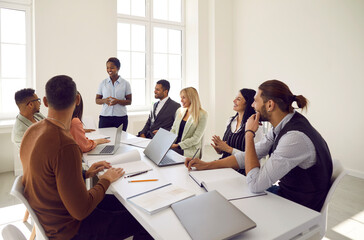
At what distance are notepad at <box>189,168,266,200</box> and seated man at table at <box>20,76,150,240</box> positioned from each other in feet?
1.74

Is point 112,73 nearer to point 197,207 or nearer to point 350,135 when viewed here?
point 197,207

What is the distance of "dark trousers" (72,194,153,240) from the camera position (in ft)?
4.20

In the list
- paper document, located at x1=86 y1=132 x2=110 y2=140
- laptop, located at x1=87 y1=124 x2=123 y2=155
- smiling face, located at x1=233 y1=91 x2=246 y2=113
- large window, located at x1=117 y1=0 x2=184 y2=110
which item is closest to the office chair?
smiling face, located at x1=233 y1=91 x2=246 y2=113

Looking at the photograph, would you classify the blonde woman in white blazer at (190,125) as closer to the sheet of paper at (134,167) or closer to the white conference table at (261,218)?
the sheet of paper at (134,167)

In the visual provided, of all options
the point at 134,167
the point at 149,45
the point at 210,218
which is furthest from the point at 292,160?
the point at 149,45

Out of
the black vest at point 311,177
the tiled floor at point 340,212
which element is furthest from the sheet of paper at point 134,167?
the tiled floor at point 340,212

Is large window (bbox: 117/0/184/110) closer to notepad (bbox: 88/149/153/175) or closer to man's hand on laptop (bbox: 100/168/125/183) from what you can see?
notepad (bbox: 88/149/153/175)

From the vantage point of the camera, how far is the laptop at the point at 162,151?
69.7 inches

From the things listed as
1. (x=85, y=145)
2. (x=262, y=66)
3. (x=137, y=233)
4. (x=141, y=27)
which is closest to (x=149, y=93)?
(x=141, y=27)

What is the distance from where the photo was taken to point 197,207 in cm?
109

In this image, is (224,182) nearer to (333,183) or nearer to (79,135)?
(333,183)

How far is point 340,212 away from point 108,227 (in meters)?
2.38

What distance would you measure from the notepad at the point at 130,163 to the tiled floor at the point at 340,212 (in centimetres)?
121

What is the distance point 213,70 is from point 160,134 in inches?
155
